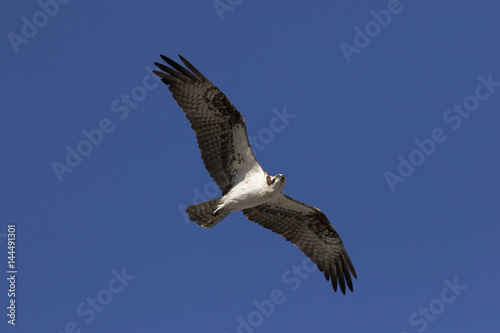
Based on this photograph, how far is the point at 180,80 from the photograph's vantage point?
1369cm

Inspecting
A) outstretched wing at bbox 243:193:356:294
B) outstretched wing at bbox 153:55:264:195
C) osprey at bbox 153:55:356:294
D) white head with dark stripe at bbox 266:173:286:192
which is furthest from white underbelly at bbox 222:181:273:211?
outstretched wing at bbox 243:193:356:294

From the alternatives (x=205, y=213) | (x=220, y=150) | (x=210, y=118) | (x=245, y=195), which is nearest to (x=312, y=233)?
(x=245, y=195)

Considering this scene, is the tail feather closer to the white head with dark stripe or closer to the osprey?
the osprey

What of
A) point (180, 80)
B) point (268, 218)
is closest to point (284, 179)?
point (268, 218)

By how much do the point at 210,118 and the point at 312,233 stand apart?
4.05m

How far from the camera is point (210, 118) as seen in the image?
13766 mm

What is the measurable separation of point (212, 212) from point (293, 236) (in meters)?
2.67

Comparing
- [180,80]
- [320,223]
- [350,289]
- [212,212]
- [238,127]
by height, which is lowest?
[350,289]

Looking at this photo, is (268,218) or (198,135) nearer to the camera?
(198,135)

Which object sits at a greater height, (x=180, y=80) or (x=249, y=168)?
(x=180, y=80)

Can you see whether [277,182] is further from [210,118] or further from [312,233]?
[312,233]

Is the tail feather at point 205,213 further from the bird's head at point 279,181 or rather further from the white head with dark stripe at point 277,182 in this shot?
the bird's head at point 279,181

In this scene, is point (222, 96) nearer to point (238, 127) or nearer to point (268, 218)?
point (238, 127)

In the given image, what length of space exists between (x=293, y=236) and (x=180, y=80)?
484 cm
